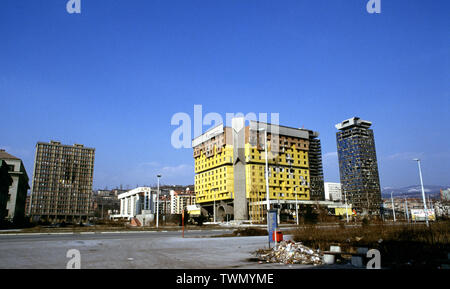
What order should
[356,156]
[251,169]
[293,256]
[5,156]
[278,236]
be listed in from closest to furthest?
[293,256], [278,236], [5,156], [251,169], [356,156]

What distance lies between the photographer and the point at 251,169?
93125mm

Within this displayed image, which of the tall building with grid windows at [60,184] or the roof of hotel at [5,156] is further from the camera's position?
the tall building with grid windows at [60,184]

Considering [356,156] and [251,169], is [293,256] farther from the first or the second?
[356,156]

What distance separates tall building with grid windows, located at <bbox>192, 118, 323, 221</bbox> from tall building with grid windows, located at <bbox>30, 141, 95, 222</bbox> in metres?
82.5

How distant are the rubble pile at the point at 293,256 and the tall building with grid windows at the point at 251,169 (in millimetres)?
76539

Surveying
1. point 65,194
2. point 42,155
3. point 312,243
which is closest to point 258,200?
point 312,243

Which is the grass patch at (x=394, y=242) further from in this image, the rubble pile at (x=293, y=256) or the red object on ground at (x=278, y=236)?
the rubble pile at (x=293, y=256)

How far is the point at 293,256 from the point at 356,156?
643 ft

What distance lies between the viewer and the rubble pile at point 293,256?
9.66m

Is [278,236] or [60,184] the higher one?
[60,184]

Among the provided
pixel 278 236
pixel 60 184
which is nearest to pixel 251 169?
pixel 278 236

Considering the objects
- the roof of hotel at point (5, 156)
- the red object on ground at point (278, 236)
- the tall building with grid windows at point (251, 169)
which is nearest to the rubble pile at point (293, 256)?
the red object on ground at point (278, 236)
